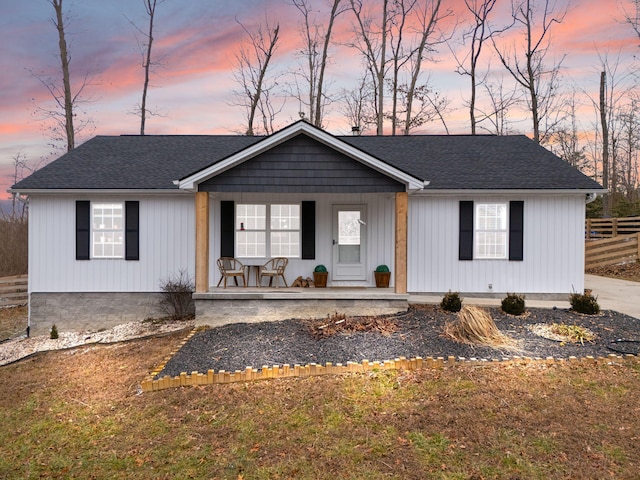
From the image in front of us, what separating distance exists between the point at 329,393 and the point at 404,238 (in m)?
4.13

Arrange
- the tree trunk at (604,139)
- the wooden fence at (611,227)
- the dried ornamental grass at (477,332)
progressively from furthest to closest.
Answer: the tree trunk at (604,139) < the wooden fence at (611,227) < the dried ornamental grass at (477,332)

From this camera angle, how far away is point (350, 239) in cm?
1036

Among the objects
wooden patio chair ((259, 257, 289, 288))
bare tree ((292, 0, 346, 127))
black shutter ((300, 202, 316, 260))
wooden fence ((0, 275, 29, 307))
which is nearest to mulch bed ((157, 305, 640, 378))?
wooden patio chair ((259, 257, 289, 288))

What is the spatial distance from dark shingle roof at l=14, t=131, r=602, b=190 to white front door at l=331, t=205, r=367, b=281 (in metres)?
1.57

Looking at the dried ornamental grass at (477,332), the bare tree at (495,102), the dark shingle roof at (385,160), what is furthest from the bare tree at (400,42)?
the dried ornamental grass at (477,332)

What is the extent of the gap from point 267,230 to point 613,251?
592 inches

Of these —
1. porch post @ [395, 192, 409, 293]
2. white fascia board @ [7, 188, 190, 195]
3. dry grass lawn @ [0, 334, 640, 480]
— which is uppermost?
white fascia board @ [7, 188, 190, 195]

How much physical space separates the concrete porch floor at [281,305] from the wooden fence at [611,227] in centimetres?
1533

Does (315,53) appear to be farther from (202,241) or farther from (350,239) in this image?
(202,241)

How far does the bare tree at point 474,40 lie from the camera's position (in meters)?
19.9

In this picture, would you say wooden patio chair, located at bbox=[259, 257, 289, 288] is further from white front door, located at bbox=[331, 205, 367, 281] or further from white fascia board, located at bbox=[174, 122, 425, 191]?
white fascia board, located at bbox=[174, 122, 425, 191]

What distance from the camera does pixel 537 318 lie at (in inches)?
310

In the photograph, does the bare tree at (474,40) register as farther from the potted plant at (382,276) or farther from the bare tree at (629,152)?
the potted plant at (382,276)

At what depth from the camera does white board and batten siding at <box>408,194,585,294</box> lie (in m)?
9.90
